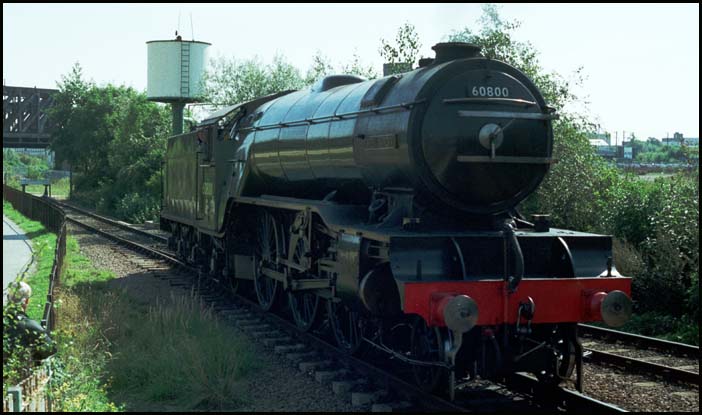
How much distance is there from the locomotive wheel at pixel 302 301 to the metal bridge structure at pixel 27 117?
61532 mm

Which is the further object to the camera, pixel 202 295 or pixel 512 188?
pixel 202 295

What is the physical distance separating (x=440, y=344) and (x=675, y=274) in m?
6.10

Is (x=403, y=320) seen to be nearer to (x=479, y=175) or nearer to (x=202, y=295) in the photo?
(x=479, y=175)

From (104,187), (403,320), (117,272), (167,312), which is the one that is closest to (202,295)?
(167,312)

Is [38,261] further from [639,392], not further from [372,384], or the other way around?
[639,392]

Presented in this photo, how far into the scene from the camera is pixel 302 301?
11.3 m

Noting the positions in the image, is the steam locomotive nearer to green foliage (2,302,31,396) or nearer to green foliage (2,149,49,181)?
green foliage (2,302,31,396)

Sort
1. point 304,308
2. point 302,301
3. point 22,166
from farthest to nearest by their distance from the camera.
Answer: point 22,166 → point 302,301 → point 304,308

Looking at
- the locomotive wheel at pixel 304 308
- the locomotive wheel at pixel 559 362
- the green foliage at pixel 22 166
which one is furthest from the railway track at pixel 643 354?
the green foliage at pixel 22 166

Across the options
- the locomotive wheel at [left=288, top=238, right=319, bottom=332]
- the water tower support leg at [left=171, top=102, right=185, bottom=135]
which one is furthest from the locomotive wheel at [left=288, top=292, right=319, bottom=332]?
the water tower support leg at [left=171, top=102, right=185, bottom=135]

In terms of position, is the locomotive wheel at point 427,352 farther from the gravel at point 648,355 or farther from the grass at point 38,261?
the grass at point 38,261

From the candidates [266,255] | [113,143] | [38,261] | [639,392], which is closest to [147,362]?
[266,255]

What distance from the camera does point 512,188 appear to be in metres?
8.17

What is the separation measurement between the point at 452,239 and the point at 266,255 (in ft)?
15.9
